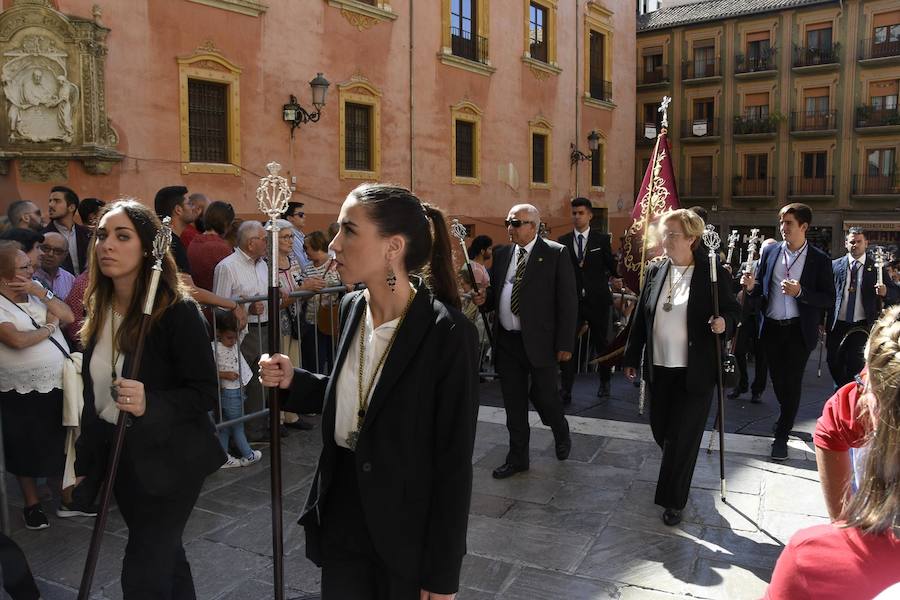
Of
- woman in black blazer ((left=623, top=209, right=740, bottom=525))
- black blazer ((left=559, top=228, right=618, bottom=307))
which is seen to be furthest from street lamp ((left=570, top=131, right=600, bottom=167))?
woman in black blazer ((left=623, top=209, right=740, bottom=525))

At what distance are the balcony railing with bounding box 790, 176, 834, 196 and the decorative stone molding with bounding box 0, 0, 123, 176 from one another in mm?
33512

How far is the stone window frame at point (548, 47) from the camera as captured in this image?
78.3 feet

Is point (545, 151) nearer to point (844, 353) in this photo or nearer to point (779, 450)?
point (844, 353)

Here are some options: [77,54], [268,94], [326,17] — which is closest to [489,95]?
[326,17]

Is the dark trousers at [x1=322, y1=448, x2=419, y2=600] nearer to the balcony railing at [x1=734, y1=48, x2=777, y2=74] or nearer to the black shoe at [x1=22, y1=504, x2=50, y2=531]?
the black shoe at [x1=22, y1=504, x2=50, y2=531]

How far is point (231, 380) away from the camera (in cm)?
605

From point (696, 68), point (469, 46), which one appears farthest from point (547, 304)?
point (696, 68)

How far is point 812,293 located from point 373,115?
14.0m

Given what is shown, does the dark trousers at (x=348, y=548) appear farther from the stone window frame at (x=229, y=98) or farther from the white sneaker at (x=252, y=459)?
the stone window frame at (x=229, y=98)

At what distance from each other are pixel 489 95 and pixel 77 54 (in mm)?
12256

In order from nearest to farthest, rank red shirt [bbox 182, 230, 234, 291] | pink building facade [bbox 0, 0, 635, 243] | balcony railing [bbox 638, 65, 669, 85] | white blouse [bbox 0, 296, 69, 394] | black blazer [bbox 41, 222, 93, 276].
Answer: white blouse [bbox 0, 296, 69, 394] < red shirt [bbox 182, 230, 234, 291] < black blazer [bbox 41, 222, 93, 276] < pink building facade [bbox 0, 0, 635, 243] < balcony railing [bbox 638, 65, 669, 85]

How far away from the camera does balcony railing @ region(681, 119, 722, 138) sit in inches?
1561

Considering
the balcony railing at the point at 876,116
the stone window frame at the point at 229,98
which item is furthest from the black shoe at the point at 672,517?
the balcony railing at the point at 876,116

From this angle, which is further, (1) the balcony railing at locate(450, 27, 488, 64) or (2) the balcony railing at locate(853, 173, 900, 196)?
(2) the balcony railing at locate(853, 173, 900, 196)
